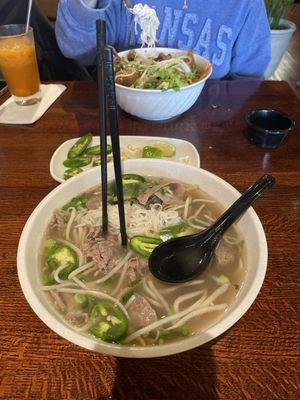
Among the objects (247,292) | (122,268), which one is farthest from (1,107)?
(247,292)

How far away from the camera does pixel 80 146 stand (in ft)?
4.74

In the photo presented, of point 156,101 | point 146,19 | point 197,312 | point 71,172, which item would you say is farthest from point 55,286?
point 146,19

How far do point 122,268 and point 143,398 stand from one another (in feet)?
1.07

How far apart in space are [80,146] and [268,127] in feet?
Result: 2.95

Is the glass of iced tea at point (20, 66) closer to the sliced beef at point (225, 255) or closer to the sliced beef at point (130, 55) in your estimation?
the sliced beef at point (130, 55)

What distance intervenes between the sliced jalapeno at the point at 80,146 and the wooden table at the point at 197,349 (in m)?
0.12

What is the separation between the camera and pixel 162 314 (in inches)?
32.0

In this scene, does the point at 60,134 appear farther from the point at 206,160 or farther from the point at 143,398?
the point at 143,398

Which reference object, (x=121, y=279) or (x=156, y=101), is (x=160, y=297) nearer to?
(x=121, y=279)

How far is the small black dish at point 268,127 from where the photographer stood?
1.41m

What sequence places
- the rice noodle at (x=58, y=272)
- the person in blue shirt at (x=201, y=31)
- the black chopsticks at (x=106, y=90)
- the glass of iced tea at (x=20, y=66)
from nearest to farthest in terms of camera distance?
the black chopsticks at (x=106, y=90)
the rice noodle at (x=58, y=272)
the glass of iced tea at (x=20, y=66)
the person in blue shirt at (x=201, y=31)

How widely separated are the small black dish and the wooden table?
0.05 meters

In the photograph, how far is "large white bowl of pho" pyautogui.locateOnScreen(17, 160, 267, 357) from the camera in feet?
2.43

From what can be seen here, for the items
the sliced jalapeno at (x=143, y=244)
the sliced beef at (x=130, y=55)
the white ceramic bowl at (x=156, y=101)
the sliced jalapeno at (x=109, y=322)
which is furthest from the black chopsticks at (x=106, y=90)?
the sliced beef at (x=130, y=55)
